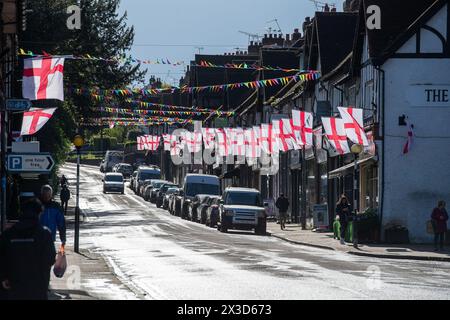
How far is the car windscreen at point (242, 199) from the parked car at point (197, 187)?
36.9 ft

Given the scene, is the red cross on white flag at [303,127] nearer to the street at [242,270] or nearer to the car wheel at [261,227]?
the car wheel at [261,227]

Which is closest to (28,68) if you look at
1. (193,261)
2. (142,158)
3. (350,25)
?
(193,261)

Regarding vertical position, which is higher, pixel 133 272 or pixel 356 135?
pixel 356 135

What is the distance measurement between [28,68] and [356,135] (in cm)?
1526

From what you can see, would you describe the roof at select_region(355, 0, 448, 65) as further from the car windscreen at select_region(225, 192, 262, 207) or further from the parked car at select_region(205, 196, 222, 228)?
the parked car at select_region(205, 196, 222, 228)

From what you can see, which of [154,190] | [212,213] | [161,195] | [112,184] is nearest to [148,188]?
[154,190]

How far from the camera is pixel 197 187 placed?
63156mm

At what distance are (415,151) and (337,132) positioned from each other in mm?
3500

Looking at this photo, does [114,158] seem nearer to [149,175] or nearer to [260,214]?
[149,175]

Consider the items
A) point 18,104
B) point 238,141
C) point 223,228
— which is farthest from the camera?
point 238,141

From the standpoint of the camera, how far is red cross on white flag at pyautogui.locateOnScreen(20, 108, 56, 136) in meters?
32.4
